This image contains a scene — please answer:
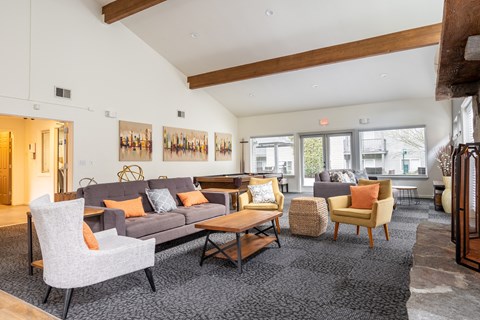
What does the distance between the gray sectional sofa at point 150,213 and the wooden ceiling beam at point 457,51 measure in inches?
131

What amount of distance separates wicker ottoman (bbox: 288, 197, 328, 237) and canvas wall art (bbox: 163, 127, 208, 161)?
4585mm

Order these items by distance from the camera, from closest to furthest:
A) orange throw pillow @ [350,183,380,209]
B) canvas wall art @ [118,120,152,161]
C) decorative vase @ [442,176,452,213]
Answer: orange throw pillow @ [350,183,380,209] < decorative vase @ [442,176,452,213] < canvas wall art @ [118,120,152,161]

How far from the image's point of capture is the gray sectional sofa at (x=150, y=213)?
346cm

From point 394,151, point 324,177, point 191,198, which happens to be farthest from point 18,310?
point 394,151

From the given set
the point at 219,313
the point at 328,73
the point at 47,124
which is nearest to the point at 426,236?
the point at 219,313

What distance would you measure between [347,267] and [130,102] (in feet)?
19.8

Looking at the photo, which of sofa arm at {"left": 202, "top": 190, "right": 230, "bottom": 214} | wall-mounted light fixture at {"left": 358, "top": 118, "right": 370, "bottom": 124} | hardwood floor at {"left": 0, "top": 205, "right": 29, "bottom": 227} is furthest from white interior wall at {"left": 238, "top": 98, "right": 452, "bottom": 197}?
hardwood floor at {"left": 0, "top": 205, "right": 29, "bottom": 227}

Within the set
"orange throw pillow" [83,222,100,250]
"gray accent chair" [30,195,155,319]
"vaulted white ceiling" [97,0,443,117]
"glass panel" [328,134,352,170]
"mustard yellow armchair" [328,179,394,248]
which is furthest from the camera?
"glass panel" [328,134,352,170]

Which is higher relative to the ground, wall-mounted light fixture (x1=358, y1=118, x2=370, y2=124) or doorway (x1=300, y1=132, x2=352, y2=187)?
wall-mounted light fixture (x1=358, y1=118, x2=370, y2=124)

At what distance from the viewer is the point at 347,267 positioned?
10.5 feet

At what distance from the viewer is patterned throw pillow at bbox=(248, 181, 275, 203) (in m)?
5.11

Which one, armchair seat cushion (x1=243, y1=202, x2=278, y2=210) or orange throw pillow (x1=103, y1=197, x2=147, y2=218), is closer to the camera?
orange throw pillow (x1=103, y1=197, x2=147, y2=218)

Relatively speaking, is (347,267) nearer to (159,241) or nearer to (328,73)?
(159,241)

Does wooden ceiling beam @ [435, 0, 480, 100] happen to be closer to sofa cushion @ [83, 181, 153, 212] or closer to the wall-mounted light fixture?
sofa cushion @ [83, 181, 153, 212]
